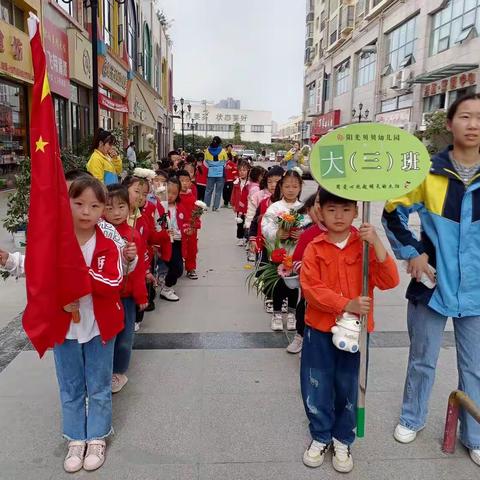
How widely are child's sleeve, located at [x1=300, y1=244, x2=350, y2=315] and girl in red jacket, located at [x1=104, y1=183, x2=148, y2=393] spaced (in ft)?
3.71

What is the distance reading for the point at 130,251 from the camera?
9.18 ft

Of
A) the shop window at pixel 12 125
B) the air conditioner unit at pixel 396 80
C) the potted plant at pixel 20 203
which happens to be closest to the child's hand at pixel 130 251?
the potted plant at pixel 20 203

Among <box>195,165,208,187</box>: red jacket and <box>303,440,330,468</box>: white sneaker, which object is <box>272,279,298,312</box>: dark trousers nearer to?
<box>303,440,330,468</box>: white sneaker

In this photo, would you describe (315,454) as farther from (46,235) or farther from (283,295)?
(283,295)

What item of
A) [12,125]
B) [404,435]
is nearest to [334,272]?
[404,435]

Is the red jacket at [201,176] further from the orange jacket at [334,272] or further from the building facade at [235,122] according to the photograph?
the building facade at [235,122]

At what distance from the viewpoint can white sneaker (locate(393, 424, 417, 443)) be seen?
265 cm

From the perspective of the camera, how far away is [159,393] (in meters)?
3.16

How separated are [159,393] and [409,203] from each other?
1.97 meters

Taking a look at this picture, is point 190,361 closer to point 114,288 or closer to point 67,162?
point 114,288

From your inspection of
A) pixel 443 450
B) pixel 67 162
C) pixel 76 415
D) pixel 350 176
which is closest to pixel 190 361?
pixel 76 415

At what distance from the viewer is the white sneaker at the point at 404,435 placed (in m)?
2.65

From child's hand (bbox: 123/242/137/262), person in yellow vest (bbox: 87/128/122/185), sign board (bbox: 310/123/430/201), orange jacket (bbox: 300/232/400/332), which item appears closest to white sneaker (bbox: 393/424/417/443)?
orange jacket (bbox: 300/232/400/332)

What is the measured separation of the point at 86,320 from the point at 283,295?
2.18 metres
